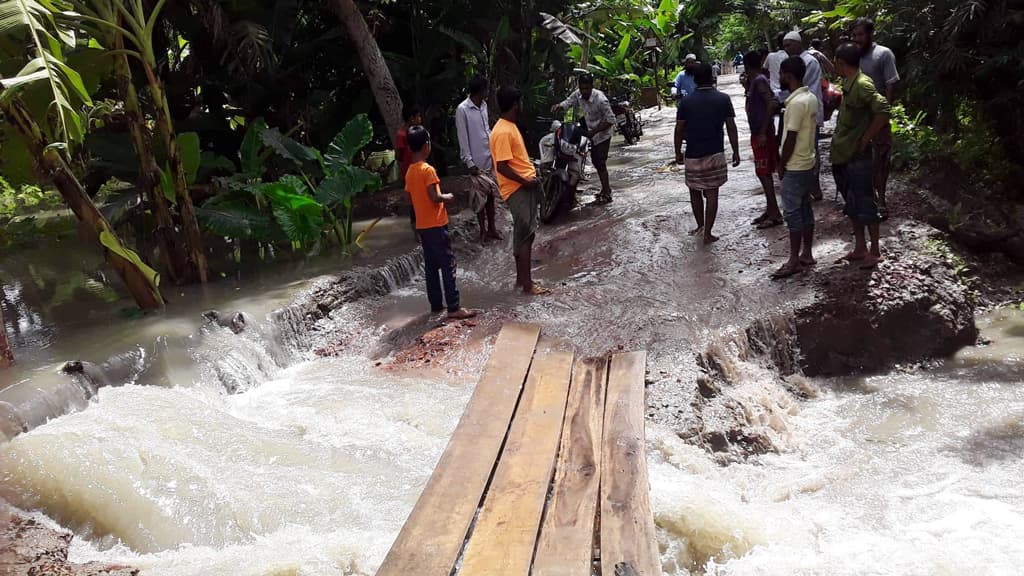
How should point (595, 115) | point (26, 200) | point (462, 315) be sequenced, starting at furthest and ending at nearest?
1. point (26, 200)
2. point (595, 115)
3. point (462, 315)

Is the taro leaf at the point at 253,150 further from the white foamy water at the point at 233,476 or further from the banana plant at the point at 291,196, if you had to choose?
the white foamy water at the point at 233,476

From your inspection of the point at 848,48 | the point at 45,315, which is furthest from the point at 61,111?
the point at 848,48

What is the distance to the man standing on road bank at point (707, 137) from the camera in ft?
26.2

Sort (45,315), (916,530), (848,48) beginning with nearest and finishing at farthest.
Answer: (916,530) < (848,48) < (45,315)

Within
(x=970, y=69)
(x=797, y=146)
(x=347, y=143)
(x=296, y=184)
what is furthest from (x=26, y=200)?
(x=970, y=69)

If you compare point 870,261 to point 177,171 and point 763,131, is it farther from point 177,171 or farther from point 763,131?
point 177,171

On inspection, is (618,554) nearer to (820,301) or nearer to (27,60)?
(820,301)

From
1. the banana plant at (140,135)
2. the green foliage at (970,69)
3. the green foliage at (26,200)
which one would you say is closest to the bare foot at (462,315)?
the banana plant at (140,135)

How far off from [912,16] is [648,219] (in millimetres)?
4179

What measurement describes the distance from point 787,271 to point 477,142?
3.74 meters

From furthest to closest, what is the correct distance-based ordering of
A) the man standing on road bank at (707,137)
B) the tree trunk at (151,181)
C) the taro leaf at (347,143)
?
the taro leaf at (347,143)
the man standing on road bank at (707,137)
the tree trunk at (151,181)

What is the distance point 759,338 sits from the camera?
6535mm

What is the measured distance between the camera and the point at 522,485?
4312mm

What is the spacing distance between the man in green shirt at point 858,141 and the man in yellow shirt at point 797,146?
8.8 inches
